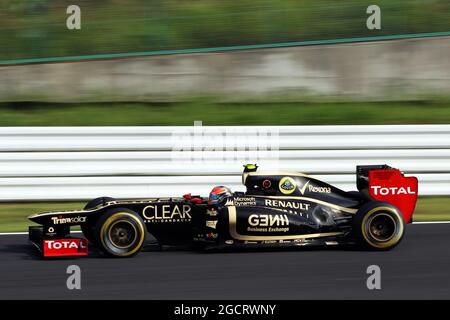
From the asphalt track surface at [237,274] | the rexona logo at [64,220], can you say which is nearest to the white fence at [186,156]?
the asphalt track surface at [237,274]

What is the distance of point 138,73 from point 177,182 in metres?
3.35

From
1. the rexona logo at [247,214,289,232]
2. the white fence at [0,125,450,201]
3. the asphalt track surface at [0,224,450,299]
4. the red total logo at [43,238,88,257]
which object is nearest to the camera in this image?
the asphalt track surface at [0,224,450,299]

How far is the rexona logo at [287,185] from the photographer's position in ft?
30.7

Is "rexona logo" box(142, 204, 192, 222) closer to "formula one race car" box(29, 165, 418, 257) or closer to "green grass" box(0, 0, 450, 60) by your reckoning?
"formula one race car" box(29, 165, 418, 257)

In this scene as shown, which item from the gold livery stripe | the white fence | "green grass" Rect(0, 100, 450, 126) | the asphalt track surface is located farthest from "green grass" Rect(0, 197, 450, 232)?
the gold livery stripe

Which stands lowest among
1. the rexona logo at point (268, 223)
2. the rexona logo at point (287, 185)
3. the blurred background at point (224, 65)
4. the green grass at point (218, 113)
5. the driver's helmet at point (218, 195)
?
the rexona logo at point (268, 223)

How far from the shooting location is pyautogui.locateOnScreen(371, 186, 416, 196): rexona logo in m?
9.66

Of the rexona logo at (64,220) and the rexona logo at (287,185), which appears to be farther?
the rexona logo at (287,185)

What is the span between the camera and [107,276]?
26.7 ft

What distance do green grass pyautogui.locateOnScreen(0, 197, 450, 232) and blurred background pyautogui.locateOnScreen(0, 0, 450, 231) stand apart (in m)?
2.68

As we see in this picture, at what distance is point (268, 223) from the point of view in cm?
909

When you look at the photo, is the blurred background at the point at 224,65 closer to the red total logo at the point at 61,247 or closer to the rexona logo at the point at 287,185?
the rexona logo at the point at 287,185

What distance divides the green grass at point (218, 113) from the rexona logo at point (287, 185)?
5.53m

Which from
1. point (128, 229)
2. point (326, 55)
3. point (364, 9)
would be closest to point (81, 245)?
point (128, 229)
